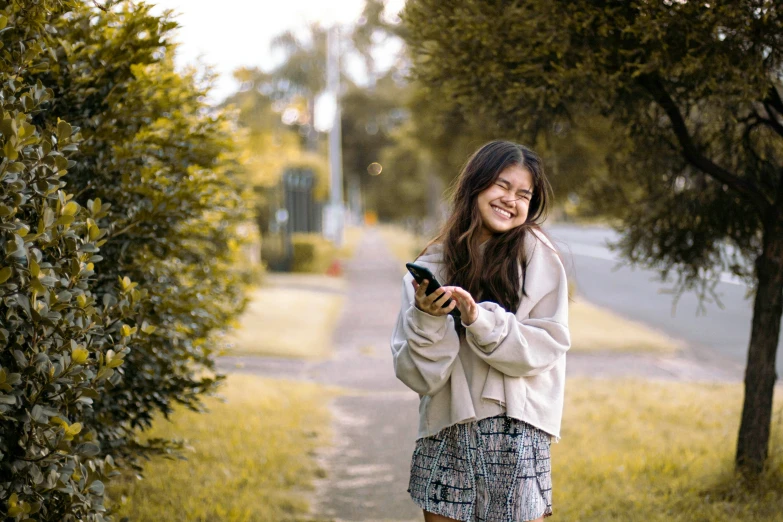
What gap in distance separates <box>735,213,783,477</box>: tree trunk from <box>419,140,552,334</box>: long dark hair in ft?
7.36

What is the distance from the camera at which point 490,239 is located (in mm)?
2701

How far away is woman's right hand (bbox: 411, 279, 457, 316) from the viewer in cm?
234

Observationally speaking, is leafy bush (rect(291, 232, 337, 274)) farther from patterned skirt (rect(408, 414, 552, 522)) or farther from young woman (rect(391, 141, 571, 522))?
patterned skirt (rect(408, 414, 552, 522))

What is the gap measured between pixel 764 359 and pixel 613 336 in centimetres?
749

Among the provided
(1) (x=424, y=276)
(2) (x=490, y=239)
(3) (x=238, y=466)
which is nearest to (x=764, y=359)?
(2) (x=490, y=239)

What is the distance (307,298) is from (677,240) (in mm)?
11288

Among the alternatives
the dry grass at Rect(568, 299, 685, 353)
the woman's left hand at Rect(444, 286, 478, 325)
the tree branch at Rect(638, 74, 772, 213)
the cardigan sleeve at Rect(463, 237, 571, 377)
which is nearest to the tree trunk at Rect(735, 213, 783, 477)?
the tree branch at Rect(638, 74, 772, 213)

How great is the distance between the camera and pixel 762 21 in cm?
363

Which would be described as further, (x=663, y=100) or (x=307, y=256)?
(x=307, y=256)

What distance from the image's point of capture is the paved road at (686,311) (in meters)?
10.9

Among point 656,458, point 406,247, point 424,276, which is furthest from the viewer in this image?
point 406,247

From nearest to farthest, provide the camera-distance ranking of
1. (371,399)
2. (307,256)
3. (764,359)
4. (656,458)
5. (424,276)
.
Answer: (424,276), (764,359), (656,458), (371,399), (307,256)

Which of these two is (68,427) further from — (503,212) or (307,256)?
(307,256)

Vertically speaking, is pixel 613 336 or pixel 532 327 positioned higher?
pixel 532 327
